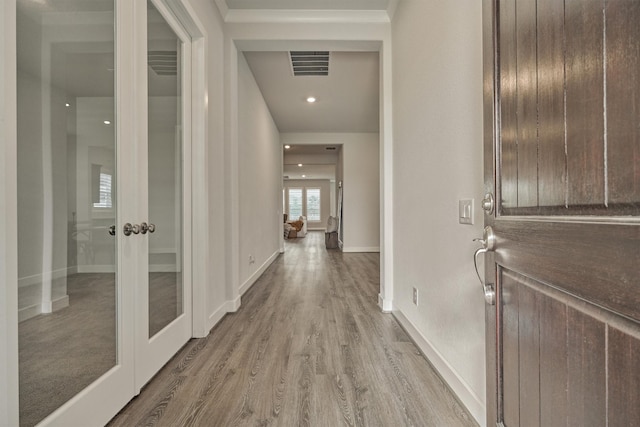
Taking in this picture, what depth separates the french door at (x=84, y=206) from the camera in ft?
3.26

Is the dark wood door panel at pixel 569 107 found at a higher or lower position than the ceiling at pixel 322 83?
lower

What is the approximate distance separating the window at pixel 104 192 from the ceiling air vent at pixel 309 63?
2.65 m

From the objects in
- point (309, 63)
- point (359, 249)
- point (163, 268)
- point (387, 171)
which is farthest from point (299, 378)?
point (359, 249)

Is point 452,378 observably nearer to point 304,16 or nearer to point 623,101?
point 623,101

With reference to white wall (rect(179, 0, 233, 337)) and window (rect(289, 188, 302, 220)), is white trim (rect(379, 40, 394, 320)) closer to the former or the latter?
white wall (rect(179, 0, 233, 337))

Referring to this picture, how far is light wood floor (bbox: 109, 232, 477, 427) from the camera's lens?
1377 mm

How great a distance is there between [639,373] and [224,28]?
333cm

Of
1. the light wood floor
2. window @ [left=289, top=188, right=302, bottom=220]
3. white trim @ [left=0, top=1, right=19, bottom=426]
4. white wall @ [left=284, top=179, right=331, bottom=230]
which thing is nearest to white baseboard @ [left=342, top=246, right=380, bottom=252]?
the light wood floor

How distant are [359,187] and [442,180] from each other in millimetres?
5444

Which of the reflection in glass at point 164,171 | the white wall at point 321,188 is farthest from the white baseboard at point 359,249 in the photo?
the white wall at point 321,188

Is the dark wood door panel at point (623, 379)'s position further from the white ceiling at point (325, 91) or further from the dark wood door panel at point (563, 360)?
the white ceiling at point (325, 91)

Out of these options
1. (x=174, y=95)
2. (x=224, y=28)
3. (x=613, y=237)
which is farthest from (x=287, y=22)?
(x=613, y=237)

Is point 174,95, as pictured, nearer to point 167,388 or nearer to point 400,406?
point 167,388

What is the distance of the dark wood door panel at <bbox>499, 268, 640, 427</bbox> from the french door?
58.0 inches
